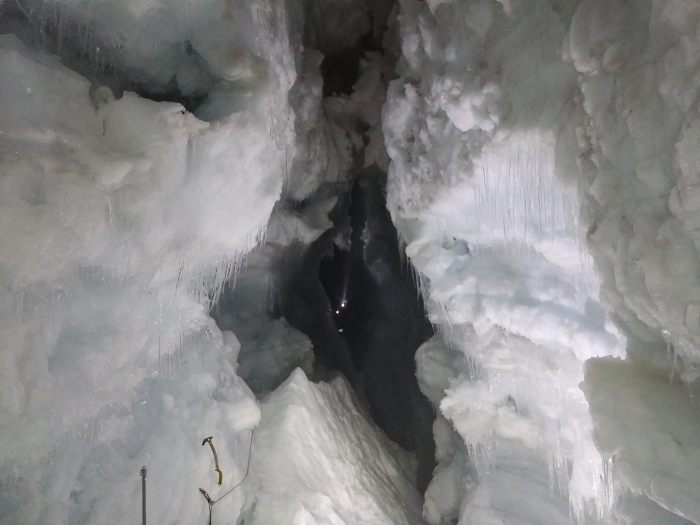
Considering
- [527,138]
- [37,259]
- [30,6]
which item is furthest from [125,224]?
[527,138]

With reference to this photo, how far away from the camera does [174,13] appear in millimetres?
3375

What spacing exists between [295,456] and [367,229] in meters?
4.53

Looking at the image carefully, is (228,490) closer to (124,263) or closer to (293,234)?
(124,263)

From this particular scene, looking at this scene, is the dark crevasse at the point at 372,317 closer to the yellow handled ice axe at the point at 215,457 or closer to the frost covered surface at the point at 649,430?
the yellow handled ice axe at the point at 215,457

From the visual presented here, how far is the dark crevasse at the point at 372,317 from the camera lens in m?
7.64

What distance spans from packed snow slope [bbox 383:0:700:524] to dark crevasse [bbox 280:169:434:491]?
5.47 feet

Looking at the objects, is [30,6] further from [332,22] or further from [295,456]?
[332,22]

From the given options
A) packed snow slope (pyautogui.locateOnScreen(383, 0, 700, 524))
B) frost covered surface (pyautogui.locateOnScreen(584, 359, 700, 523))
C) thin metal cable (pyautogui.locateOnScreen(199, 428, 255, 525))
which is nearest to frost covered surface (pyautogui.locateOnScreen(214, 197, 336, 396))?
thin metal cable (pyautogui.locateOnScreen(199, 428, 255, 525))

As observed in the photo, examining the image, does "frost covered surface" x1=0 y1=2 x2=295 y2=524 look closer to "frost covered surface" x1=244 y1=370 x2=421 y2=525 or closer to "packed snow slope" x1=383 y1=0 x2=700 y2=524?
"frost covered surface" x1=244 y1=370 x2=421 y2=525

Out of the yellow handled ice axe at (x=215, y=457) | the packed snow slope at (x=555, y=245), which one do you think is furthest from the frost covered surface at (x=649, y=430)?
the yellow handled ice axe at (x=215, y=457)

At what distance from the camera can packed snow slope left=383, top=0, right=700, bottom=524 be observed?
2064 mm

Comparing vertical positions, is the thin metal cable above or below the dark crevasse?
below

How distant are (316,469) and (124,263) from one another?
8.82 feet

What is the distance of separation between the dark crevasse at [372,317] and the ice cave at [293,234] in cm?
119
